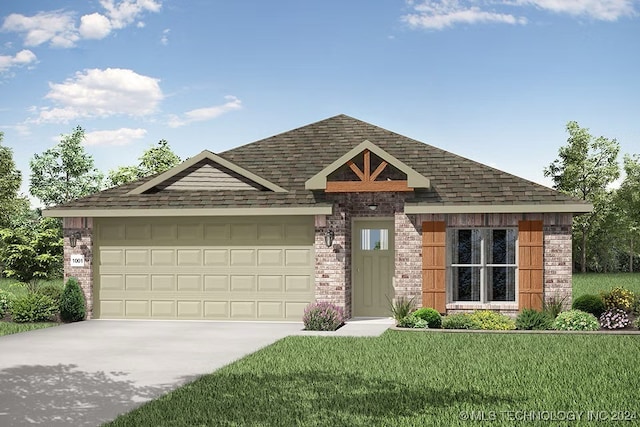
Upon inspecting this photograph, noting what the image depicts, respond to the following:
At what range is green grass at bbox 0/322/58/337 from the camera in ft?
59.8

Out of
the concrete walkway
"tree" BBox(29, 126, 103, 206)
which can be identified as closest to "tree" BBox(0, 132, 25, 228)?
"tree" BBox(29, 126, 103, 206)

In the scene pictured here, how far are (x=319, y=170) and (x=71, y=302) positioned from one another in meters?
7.42

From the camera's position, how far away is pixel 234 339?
16.4 metres

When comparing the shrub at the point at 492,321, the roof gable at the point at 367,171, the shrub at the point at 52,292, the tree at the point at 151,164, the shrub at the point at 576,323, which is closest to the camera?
the shrub at the point at 576,323

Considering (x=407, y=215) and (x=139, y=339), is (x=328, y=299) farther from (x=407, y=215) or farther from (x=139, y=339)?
(x=139, y=339)

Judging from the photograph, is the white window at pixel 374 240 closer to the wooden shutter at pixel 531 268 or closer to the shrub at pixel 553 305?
the wooden shutter at pixel 531 268

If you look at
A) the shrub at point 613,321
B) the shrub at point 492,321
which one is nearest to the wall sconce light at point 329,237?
the shrub at point 492,321

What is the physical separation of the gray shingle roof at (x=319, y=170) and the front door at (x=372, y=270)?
161 centimetres

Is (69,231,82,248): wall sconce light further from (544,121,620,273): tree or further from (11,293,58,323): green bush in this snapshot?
(544,121,620,273): tree

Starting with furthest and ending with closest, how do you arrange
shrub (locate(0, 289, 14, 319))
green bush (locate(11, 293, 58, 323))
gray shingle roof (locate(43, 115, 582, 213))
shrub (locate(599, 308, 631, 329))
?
1. shrub (locate(0, 289, 14, 319))
2. green bush (locate(11, 293, 58, 323))
3. gray shingle roof (locate(43, 115, 582, 213))
4. shrub (locate(599, 308, 631, 329))

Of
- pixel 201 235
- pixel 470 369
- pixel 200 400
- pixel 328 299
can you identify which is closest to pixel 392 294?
pixel 328 299

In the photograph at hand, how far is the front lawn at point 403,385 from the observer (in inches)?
356

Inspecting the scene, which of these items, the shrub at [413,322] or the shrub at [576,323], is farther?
the shrub at [413,322]

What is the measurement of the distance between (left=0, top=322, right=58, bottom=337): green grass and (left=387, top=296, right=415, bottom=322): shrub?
8.56 meters
